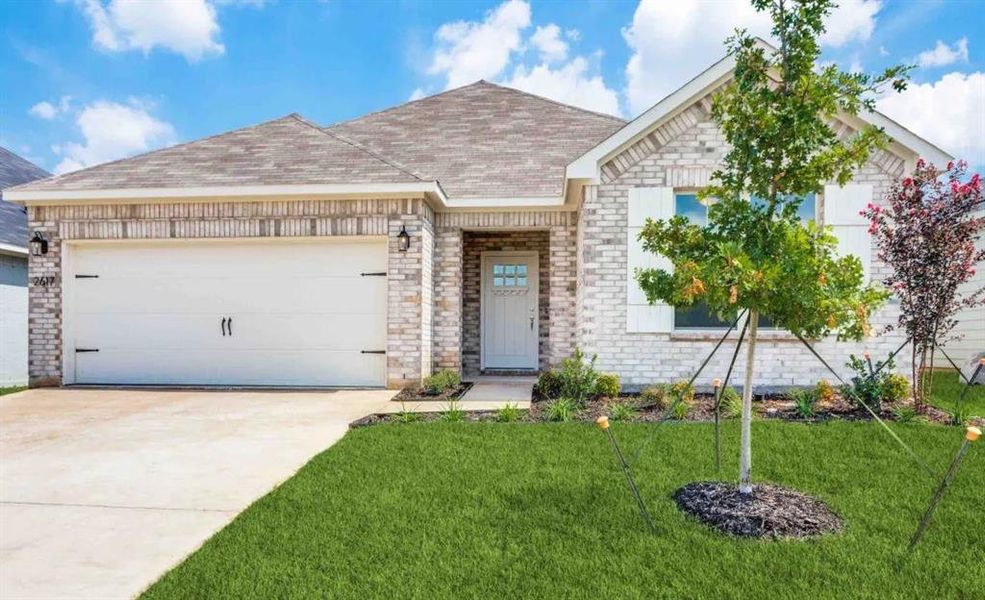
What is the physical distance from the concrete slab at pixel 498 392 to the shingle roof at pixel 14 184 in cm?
887

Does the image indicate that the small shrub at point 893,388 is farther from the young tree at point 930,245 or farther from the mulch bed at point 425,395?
the mulch bed at point 425,395

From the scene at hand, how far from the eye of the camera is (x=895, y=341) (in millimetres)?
8078

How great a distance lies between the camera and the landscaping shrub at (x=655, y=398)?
23.8 feet

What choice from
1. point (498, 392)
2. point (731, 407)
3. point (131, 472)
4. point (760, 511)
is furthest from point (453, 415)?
point (760, 511)

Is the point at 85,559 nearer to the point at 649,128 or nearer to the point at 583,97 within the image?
the point at 649,128

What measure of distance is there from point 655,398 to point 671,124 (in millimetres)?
3759

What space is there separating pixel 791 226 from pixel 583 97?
37.3ft

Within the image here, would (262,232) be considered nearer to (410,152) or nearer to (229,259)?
(229,259)

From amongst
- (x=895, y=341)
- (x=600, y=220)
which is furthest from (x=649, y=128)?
(x=895, y=341)

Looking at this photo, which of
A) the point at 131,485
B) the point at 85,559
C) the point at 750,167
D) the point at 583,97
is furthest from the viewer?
the point at 583,97

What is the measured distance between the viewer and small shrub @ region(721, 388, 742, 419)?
6.65m

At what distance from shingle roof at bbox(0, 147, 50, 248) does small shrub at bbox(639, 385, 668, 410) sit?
1115cm

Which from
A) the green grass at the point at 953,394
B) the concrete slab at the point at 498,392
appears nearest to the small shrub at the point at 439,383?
the concrete slab at the point at 498,392

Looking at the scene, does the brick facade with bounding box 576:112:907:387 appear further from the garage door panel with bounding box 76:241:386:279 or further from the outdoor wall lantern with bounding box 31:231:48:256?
the outdoor wall lantern with bounding box 31:231:48:256
